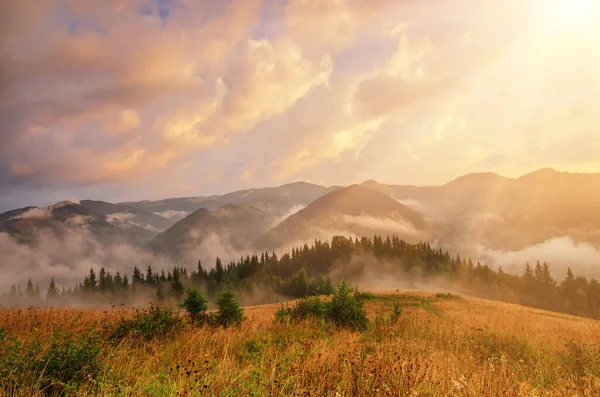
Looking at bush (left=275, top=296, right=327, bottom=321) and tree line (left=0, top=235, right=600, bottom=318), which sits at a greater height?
bush (left=275, top=296, right=327, bottom=321)

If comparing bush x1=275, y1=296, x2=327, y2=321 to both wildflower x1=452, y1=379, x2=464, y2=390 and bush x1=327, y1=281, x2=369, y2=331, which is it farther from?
wildflower x1=452, y1=379, x2=464, y2=390

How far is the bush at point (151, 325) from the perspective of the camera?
31.5 ft

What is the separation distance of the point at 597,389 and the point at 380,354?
4.58m

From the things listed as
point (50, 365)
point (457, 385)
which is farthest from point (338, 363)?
point (50, 365)

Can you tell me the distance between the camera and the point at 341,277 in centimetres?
12875

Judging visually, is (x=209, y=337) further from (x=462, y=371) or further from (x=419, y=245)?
(x=419, y=245)

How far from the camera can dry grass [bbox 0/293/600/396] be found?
5.67m

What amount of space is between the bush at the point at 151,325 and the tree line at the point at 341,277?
86061 mm

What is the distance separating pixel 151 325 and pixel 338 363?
6085 millimetres

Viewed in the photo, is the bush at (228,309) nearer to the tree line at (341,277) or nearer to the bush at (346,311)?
the bush at (346,311)

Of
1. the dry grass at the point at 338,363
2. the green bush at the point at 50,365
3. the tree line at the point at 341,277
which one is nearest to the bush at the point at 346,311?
the dry grass at the point at 338,363

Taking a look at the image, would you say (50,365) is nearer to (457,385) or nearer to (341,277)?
(457,385)

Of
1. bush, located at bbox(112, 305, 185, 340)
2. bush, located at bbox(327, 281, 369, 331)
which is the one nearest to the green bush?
bush, located at bbox(112, 305, 185, 340)

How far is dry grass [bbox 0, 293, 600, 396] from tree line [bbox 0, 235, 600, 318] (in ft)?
283
